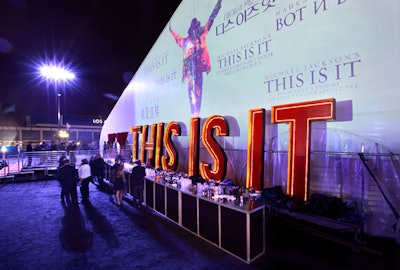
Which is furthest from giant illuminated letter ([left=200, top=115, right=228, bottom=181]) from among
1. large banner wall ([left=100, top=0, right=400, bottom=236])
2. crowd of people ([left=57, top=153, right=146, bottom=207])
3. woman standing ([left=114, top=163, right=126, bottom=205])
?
woman standing ([left=114, top=163, right=126, bottom=205])

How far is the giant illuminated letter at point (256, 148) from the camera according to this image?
650cm

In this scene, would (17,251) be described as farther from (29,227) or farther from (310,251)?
(310,251)

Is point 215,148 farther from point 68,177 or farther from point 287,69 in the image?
point 68,177

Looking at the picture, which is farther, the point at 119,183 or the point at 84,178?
the point at 84,178

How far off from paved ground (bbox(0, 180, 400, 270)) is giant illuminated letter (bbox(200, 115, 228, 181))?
2.22 meters

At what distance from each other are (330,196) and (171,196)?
180 inches

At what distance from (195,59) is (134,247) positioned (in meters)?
7.46

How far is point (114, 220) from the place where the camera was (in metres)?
7.26

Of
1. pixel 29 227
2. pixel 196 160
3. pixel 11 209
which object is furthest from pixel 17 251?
pixel 196 160

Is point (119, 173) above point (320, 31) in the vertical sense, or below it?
below

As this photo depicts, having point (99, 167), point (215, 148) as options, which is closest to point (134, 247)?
point (215, 148)

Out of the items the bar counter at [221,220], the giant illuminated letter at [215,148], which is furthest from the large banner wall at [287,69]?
the bar counter at [221,220]

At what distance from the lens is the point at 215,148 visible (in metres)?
7.79

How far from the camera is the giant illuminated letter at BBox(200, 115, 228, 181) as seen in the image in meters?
7.57
